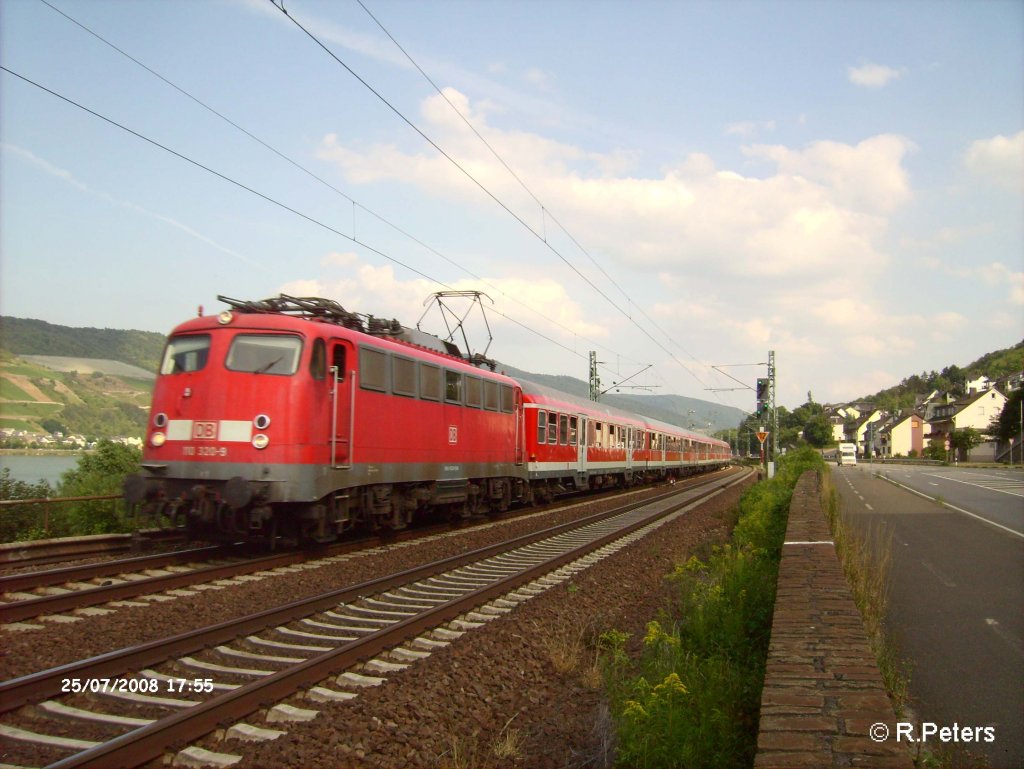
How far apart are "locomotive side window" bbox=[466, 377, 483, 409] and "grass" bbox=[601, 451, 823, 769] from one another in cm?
705

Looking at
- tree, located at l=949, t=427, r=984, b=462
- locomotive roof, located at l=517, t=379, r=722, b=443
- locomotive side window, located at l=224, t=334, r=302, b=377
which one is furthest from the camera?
tree, located at l=949, t=427, r=984, b=462

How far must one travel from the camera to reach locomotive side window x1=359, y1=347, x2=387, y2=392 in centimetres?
1177

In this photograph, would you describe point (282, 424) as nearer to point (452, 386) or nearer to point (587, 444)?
point (452, 386)

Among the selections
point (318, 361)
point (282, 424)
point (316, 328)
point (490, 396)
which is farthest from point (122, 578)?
point (490, 396)

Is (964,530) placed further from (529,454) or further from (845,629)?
(845,629)

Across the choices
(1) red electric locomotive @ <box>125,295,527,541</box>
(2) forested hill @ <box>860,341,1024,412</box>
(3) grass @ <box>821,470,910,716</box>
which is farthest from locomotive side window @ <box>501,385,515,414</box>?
(2) forested hill @ <box>860,341,1024,412</box>

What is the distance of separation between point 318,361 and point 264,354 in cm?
70

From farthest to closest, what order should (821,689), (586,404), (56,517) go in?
(586,404) → (56,517) → (821,689)

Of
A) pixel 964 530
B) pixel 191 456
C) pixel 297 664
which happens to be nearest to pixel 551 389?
pixel 964 530

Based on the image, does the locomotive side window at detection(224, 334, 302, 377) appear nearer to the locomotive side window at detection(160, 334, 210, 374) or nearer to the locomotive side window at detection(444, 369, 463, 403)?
the locomotive side window at detection(160, 334, 210, 374)

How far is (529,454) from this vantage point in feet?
68.4

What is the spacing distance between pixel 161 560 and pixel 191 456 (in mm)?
1342

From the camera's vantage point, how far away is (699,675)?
5.43 metres

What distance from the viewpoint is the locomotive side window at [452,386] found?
14.8 metres
